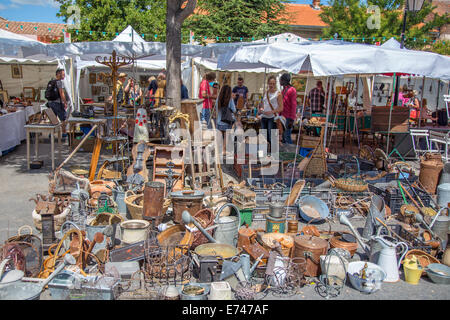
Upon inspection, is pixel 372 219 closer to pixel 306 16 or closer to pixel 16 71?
pixel 16 71

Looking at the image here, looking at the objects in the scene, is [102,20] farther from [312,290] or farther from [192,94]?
[312,290]

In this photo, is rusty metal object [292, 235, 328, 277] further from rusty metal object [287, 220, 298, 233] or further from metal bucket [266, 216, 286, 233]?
rusty metal object [287, 220, 298, 233]

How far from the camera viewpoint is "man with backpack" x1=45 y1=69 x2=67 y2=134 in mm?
10758

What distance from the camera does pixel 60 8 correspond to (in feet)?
101

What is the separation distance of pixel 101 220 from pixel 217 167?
2.87m

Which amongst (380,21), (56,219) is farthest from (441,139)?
(380,21)

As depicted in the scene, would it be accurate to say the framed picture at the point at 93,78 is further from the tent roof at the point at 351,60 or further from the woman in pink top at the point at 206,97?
the tent roof at the point at 351,60

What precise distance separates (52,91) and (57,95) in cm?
17

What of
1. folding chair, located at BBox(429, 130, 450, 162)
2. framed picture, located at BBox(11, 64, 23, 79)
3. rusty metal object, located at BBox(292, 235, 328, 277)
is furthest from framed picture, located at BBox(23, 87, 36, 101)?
rusty metal object, located at BBox(292, 235, 328, 277)

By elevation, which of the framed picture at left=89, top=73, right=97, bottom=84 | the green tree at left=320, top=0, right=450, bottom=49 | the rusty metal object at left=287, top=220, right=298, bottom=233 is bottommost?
the rusty metal object at left=287, top=220, right=298, bottom=233

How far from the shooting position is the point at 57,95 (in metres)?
10.9

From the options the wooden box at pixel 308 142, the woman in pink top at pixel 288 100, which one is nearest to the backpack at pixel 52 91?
the woman in pink top at pixel 288 100

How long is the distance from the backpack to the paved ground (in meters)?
1.49

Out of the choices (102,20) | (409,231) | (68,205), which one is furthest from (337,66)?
(102,20)
